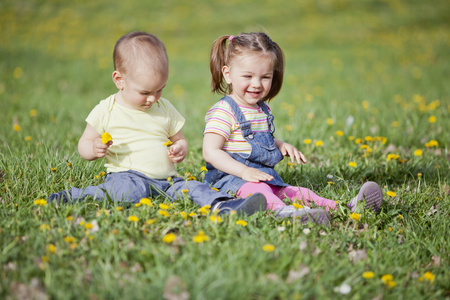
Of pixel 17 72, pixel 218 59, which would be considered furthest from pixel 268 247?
pixel 17 72

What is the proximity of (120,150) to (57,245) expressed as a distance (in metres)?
0.91

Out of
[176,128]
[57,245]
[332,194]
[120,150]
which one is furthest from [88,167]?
[332,194]

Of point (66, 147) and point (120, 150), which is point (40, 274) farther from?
point (66, 147)

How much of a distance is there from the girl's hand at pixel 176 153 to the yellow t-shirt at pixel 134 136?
0.06m

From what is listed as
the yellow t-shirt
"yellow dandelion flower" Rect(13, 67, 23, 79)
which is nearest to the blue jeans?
the yellow t-shirt

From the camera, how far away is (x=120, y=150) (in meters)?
3.05

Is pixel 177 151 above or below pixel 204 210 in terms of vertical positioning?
above

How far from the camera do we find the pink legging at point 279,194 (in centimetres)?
298

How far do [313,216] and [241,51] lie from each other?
4.21ft

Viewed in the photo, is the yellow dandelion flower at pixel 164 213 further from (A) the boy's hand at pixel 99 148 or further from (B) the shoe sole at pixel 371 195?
(B) the shoe sole at pixel 371 195

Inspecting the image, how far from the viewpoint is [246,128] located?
3240 mm

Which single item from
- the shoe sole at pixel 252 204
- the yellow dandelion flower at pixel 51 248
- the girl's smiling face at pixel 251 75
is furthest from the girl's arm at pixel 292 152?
the yellow dandelion flower at pixel 51 248

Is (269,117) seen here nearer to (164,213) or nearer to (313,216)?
(313,216)

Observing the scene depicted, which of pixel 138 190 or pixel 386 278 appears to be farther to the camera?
pixel 138 190
